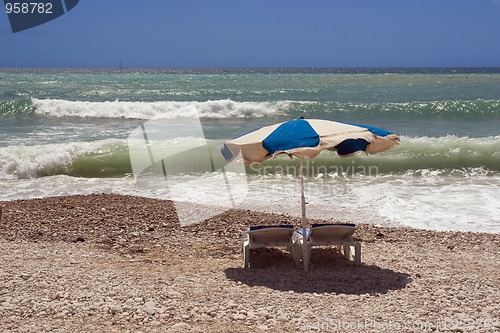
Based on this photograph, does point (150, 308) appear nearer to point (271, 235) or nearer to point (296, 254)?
point (271, 235)

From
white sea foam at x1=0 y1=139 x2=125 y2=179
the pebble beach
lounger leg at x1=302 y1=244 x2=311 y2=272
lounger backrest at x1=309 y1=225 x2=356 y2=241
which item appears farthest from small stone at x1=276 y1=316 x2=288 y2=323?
white sea foam at x1=0 y1=139 x2=125 y2=179

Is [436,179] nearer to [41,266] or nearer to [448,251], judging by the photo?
[448,251]

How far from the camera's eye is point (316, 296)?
4801mm

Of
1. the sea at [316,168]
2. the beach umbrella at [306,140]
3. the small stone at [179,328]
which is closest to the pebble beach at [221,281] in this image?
the small stone at [179,328]

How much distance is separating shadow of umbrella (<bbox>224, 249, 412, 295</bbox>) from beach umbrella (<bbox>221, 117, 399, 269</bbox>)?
49.1 inches

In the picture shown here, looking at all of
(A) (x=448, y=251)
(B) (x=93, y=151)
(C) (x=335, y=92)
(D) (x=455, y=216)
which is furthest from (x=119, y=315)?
(C) (x=335, y=92)

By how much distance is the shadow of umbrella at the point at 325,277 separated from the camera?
16.6ft

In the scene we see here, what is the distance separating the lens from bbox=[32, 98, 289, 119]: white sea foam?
85.6 ft

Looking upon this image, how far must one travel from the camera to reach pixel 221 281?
5.23 metres

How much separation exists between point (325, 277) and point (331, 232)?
526 mm

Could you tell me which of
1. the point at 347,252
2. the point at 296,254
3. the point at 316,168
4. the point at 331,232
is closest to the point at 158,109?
the point at 316,168

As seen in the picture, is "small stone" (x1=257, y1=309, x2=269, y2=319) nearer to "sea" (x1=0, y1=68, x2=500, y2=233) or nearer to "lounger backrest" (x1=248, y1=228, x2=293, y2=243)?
"lounger backrest" (x1=248, y1=228, x2=293, y2=243)

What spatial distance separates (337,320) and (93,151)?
39.5ft

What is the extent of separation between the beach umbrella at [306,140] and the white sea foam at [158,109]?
20238 mm
